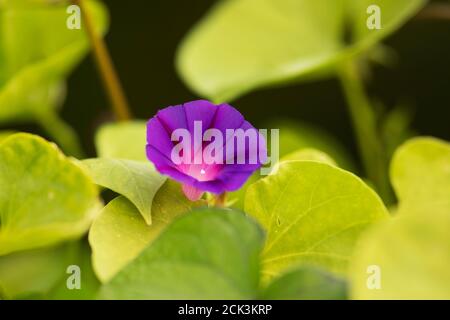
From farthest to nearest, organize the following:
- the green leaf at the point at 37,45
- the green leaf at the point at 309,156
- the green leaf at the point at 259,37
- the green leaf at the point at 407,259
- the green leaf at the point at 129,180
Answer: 1. the green leaf at the point at 259,37
2. the green leaf at the point at 37,45
3. the green leaf at the point at 309,156
4. the green leaf at the point at 129,180
5. the green leaf at the point at 407,259

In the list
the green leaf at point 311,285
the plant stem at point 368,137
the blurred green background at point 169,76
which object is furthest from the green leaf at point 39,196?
the blurred green background at point 169,76

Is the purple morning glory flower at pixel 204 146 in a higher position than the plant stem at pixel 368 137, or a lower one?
lower

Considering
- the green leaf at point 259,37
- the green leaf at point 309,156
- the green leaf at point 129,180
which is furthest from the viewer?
the green leaf at point 259,37

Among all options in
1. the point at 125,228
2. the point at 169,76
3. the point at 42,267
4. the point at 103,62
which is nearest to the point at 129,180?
the point at 125,228

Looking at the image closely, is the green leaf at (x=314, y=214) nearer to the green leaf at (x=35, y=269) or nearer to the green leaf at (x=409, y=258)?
the green leaf at (x=409, y=258)

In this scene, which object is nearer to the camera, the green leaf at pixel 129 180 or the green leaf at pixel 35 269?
the green leaf at pixel 129 180

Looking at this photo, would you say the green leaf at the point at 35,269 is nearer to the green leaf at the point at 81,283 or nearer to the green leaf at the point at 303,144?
the green leaf at the point at 81,283

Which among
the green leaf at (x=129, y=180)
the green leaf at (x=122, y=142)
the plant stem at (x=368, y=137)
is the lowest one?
the green leaf at (x=129, y=180)

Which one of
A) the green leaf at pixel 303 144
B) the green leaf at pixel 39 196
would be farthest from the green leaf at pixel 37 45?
the green leaf at pixel 39 196
